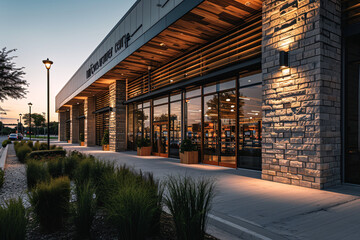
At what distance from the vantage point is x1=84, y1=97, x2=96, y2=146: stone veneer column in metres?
25.4

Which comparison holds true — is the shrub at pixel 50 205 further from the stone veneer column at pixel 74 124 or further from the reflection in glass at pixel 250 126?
the stone veneer column at pixel 74 124

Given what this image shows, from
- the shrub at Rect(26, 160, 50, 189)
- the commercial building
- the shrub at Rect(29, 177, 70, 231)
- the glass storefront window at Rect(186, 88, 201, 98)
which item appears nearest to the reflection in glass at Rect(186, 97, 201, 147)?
the commercial building

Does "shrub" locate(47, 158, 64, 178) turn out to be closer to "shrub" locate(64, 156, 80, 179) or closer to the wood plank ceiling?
"shrub" locate(64, 156, 80, 179)

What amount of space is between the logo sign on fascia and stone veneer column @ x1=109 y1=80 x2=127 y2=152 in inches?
76.0

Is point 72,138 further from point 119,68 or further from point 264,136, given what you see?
point 264,136

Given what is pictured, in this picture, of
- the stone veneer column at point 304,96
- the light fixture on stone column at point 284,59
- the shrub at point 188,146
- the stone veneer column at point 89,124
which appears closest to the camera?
the stone veneer column at point 304,96

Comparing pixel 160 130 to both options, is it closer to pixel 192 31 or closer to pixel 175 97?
pixel 175 97

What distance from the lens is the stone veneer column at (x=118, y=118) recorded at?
1794 centimetres

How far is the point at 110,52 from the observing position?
15602mm

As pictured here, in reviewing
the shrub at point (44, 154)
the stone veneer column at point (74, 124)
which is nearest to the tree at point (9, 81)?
the shrub at point (44, 154)

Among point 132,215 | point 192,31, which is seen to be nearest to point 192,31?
point 192,31

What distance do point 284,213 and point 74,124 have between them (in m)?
32.6

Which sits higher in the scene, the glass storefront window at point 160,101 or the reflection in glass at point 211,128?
the glass storefront window at point 160,101

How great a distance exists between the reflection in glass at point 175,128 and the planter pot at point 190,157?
203 centimetres
